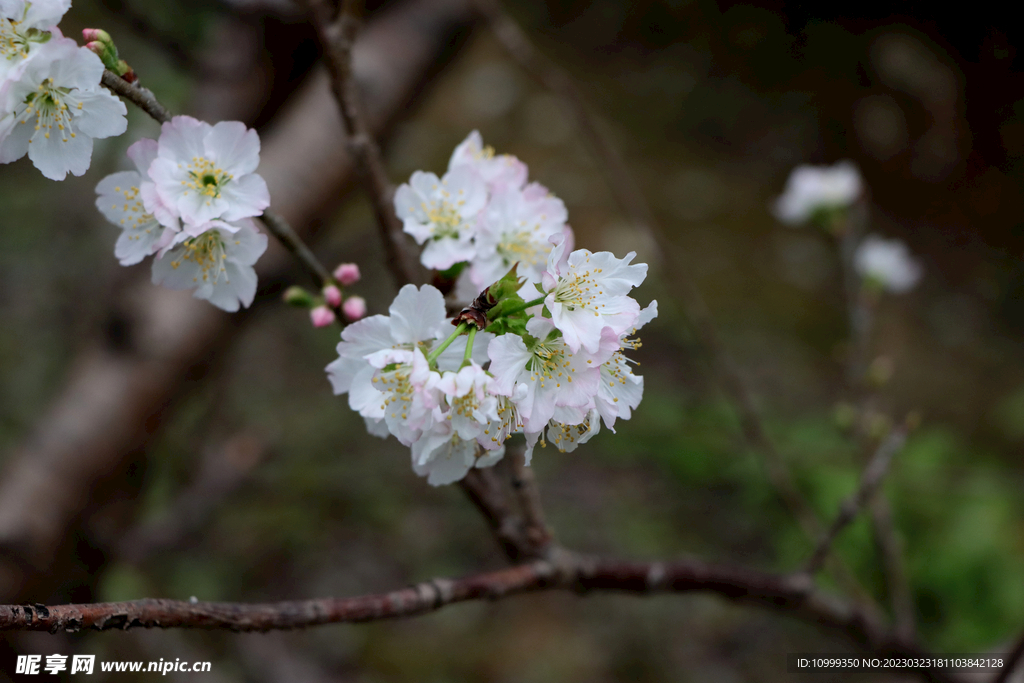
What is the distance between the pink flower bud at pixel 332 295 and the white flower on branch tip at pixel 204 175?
0.41 feet

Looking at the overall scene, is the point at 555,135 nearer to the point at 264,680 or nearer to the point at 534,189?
the point at 264,680

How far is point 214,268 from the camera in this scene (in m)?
0.66

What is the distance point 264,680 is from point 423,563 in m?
0.65

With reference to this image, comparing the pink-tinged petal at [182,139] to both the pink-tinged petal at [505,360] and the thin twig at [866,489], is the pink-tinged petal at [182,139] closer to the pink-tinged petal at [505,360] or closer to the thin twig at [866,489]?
the pink-tinged petal at [505,360]

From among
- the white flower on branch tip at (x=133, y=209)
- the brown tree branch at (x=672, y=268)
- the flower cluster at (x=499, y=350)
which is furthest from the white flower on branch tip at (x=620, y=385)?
the brown tree branch at (x=672, y=268)

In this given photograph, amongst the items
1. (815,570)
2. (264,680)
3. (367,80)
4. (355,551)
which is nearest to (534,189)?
(815,570)

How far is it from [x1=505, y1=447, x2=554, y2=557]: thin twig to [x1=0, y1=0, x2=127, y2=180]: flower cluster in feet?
1.77

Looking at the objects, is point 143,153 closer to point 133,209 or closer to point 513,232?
point 133,209

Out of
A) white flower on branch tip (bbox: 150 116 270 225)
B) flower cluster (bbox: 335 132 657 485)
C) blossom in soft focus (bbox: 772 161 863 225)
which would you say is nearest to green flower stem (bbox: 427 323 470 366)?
flower cluster (bbox: 335 132 657 485)

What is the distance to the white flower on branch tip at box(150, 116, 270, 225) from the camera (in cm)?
60

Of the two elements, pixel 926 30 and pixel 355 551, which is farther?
pixel 926 30

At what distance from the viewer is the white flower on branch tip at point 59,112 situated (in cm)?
55

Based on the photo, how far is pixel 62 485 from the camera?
1.36 m

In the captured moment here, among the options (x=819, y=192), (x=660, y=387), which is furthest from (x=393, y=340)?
(x=660, y=387)
